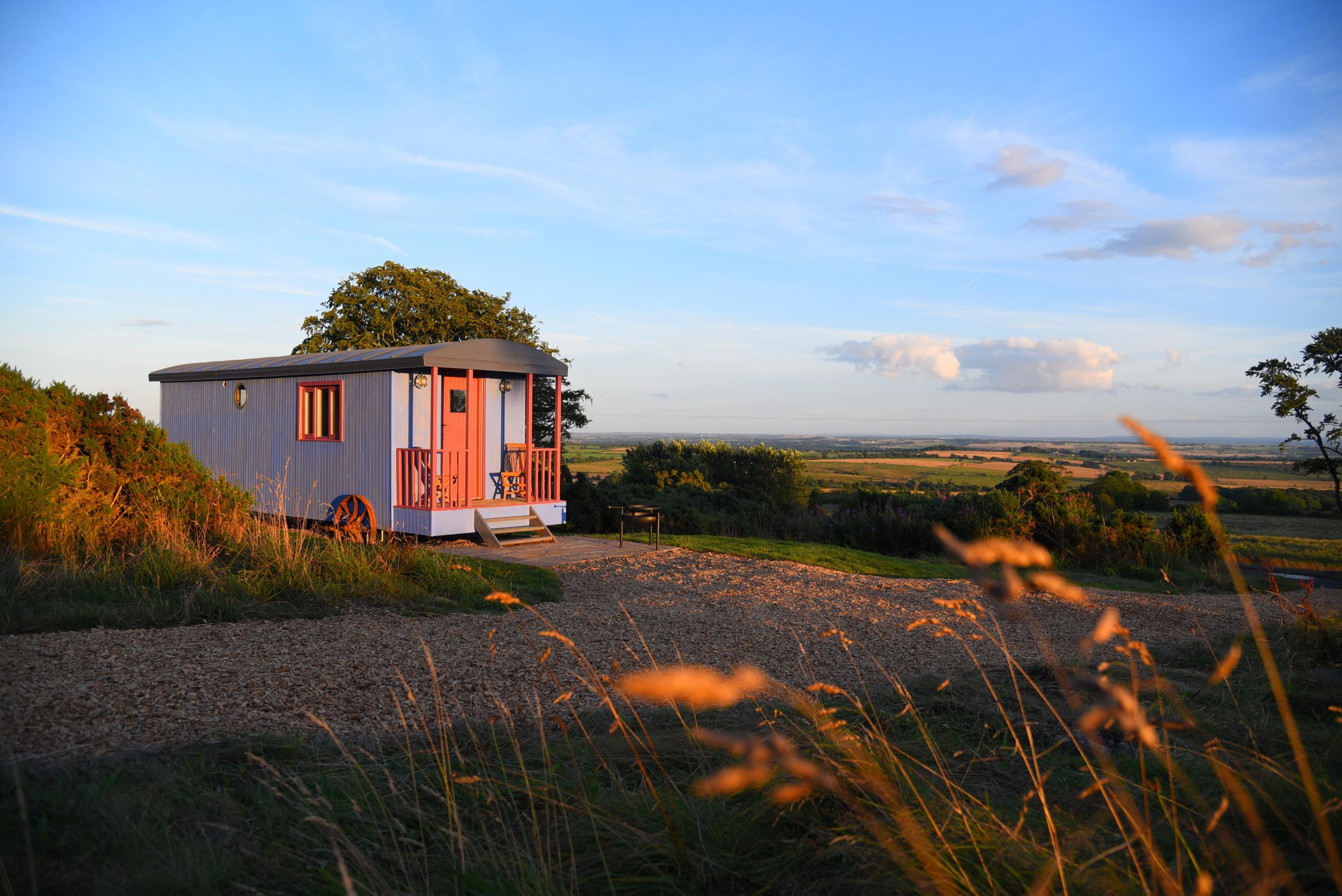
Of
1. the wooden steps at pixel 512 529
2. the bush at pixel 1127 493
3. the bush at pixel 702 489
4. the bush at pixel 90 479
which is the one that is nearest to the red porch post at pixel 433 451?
the wooden steps at pixel 512 529

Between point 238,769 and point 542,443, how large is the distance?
17.9 metres

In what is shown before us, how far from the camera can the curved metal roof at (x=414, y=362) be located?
10344 mm

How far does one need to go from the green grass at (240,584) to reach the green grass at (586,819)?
214cm

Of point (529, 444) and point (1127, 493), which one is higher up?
point (529, 444)

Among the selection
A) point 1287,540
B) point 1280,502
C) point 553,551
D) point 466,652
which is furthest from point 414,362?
point 1280,502

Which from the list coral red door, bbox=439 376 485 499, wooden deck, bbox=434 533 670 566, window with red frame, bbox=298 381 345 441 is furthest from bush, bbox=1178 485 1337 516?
window with red frame, bbox=298 381 345 441

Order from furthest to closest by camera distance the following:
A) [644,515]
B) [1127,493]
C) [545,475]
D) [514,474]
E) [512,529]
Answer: [1127,493] < [545,475] < [514,474] < [644,515] < [512,529]

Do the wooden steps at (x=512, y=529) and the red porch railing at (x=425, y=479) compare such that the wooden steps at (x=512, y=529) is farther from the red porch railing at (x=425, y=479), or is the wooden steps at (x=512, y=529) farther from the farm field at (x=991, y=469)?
the farm field at (x=991, y=469)

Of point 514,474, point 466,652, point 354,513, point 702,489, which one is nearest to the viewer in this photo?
point 466,652

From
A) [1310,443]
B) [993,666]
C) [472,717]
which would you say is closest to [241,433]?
[472,717]

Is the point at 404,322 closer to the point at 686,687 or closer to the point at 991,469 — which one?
the point at 686,687

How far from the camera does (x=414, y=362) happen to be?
10.3 metres

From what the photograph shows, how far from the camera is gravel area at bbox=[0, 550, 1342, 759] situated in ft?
11.4

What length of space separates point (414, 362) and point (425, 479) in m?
1.49
